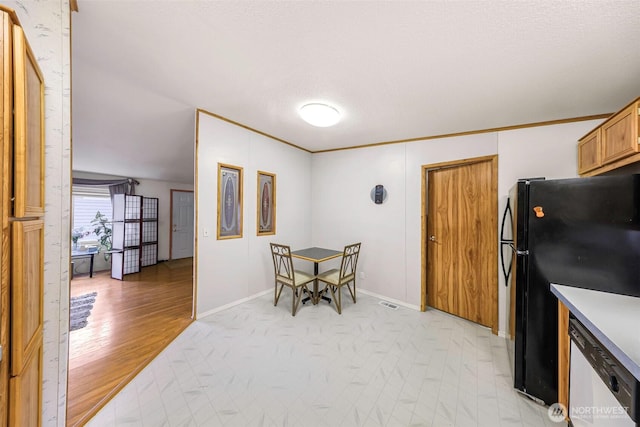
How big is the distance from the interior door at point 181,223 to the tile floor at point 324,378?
14.3 feet

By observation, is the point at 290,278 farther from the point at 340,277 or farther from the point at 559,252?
the point at 559,252

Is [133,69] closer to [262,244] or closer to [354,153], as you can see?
[262,244]

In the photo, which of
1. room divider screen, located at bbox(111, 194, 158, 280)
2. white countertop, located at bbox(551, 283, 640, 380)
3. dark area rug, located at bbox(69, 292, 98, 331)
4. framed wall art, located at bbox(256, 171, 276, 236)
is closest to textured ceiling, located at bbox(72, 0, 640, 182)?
framed wall art, located at bbox(256, 171, 276, 236)

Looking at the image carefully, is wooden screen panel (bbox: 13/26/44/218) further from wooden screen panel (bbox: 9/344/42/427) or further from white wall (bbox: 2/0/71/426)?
wooden screen panel (bbox: 9/344/42/427)

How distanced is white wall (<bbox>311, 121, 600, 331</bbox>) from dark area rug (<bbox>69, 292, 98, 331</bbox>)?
318cm

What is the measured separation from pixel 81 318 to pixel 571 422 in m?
4.52

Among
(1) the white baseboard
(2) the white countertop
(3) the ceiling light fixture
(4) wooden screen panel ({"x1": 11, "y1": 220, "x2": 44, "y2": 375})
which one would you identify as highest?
(3) the ceiling light fixture

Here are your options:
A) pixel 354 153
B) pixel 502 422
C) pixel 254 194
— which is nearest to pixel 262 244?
pixel 254 194

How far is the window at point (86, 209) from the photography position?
504 centimetres

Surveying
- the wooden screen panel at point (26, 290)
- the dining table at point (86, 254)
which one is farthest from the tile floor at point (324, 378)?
the dining table at point (86, 254)

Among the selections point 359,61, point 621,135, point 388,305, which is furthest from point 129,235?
point 621,135

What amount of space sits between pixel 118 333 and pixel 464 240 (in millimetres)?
4120

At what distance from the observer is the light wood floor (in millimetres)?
1658

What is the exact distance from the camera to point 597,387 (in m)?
1.04
